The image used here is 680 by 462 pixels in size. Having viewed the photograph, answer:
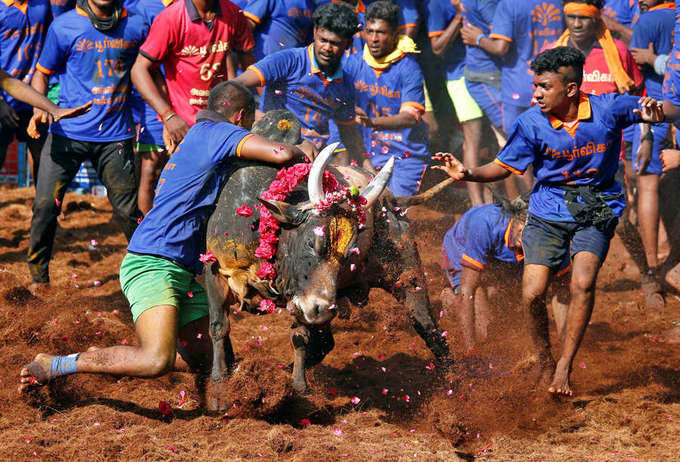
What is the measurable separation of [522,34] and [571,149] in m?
4.29

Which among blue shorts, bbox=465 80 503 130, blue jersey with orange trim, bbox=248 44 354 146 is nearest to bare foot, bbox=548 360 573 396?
blue jersey with orange trim, bbox=248 44 354 146

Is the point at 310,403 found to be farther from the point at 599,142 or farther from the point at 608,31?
the point at 608,31

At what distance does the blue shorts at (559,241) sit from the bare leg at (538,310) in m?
0.08

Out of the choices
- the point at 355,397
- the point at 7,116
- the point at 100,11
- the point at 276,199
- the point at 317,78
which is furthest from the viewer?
the point at 317,78

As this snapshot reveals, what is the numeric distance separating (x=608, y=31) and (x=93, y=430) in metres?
6.71

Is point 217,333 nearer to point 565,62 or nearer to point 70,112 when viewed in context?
point 70,112

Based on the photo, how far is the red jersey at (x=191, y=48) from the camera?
782 centimetres

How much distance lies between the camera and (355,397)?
6.20 m

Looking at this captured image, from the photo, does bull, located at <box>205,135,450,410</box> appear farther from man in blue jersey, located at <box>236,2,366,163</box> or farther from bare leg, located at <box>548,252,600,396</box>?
man in blue jersey, located at <box>236,2,366,163</box>

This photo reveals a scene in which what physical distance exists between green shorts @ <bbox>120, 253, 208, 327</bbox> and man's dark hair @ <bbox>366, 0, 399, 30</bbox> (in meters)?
4.24

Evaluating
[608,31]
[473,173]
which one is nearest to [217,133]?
[473,173]

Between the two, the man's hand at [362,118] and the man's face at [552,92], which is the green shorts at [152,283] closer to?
the man's face at [552,92]

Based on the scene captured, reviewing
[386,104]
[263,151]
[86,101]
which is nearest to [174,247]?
[263,151]

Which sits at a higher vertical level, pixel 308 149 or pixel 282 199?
pixel 308 149
